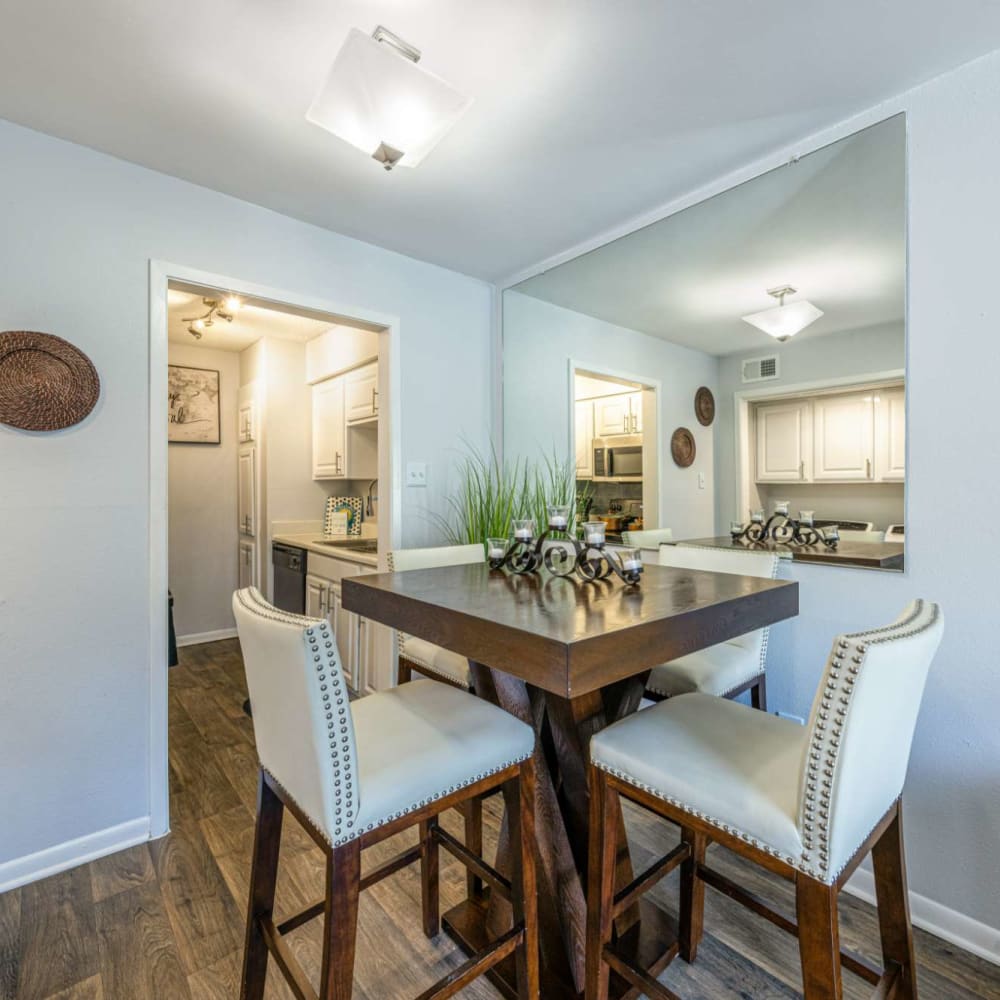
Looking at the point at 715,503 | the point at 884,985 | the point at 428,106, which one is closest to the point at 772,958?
the point at 884,985

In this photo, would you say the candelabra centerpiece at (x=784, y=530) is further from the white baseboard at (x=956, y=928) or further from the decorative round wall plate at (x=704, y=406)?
the white baseboard at (x=956, y=928)

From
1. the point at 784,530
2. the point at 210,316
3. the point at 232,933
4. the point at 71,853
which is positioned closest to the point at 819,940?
the point at 784,530

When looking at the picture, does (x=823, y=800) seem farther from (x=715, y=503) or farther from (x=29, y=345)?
(x=29, y=345)

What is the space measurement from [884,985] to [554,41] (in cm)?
223

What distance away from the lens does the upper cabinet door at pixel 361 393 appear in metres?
3.51

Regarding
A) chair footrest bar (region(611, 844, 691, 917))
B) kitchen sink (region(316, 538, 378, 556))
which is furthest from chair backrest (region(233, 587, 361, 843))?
kitchen sink (region(316, 538, 378, 556))

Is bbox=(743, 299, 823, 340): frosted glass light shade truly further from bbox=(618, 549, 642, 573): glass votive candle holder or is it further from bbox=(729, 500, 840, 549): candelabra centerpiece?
bbox=(618, 549, 642, 573): glass votive candle holder

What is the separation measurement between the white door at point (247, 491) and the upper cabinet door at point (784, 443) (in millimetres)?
3565

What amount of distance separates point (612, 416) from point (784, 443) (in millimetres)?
887

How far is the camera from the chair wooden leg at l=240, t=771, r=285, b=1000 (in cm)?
122

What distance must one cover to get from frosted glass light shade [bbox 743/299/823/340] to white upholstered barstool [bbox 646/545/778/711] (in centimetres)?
80

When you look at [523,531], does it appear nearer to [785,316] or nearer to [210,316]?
[785,316]

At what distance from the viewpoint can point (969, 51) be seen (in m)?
1.46

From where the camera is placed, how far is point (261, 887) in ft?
4.02
